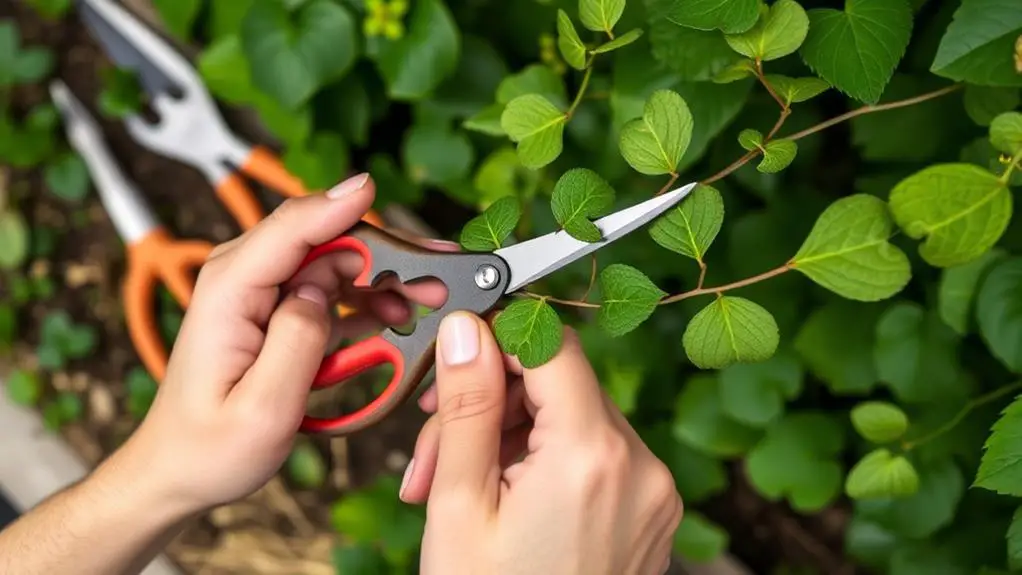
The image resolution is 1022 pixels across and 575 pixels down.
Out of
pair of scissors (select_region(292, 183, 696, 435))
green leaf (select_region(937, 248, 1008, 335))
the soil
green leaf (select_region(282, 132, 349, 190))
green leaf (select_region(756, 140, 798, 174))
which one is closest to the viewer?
green leaf (select_region(756, 140, 798, 174))

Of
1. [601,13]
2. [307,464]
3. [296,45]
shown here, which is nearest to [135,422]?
[307,464]

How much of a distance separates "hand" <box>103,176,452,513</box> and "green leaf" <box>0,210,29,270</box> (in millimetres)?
635

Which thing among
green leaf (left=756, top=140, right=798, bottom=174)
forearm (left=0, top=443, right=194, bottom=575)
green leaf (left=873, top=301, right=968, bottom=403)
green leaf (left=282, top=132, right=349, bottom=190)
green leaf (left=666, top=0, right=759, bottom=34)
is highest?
green leaf (left=666, top=0, right=759, bottom=34)

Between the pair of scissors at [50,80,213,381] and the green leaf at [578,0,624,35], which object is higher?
the green leaf at [578,0,624,35]

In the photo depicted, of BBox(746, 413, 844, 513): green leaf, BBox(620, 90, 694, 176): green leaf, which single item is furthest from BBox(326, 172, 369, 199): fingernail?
BBox(746, 413, 844, 513): green leaf

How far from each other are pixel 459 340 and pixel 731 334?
0.59 ft

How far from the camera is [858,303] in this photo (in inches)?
35.1

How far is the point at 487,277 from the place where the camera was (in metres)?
0.65

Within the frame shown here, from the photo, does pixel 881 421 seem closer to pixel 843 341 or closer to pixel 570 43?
pixel 843 341

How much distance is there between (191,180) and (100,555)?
58cm

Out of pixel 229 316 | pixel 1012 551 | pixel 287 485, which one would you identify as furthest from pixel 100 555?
pixel 1012 551

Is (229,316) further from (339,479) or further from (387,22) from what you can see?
(339,479)

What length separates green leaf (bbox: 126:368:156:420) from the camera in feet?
3.92

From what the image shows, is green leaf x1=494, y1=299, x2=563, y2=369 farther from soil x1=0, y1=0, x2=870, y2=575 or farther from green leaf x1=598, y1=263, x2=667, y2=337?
soil x1=0, y1=0, x2=870, y2=575
